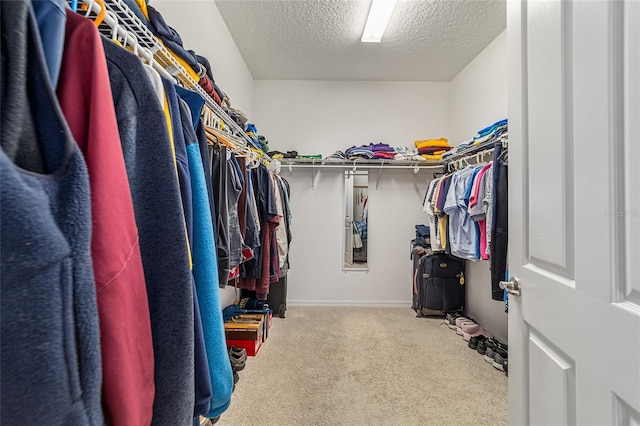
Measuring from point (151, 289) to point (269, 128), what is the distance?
3108 millimetres

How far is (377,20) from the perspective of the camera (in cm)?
214

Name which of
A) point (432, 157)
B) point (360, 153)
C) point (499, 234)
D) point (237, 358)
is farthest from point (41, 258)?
point (432, 157)

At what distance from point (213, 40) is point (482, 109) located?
8.73ft

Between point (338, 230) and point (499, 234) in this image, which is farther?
point (338, 230)

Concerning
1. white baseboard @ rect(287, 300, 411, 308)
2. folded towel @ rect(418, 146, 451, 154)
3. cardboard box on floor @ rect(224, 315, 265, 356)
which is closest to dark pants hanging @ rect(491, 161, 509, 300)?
folded towel @ rect(418, 146, 451, 154)

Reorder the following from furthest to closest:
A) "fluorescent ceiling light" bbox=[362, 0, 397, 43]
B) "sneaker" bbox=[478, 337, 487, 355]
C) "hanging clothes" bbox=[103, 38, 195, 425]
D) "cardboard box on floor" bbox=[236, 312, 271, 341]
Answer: "cardboard box on floor" bbox=[236, 312, 271, 341] → "sneaker" bbox=[478, 337, 487, 355] → "fluorescent ceiling light" bbox=[362, 0, 397, 43] → "hanging clothes" bbox=[103, 38, 195, 425]

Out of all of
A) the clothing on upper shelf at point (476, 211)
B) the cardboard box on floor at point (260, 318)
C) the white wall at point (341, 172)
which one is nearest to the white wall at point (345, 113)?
the white wall at point (341, 172)

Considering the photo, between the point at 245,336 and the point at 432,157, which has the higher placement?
the point at 432,157

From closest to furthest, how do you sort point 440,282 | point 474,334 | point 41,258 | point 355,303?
1. point 41,258
2. point 474,334
3. point 440,282
4. point 355,303

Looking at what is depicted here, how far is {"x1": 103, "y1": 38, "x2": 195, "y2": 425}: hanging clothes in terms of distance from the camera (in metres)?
0.46

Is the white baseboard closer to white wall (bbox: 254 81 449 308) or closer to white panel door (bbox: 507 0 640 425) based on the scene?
white wall (bbox: 254 81 449 308)

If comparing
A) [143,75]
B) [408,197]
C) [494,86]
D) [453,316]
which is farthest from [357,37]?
[453,316]

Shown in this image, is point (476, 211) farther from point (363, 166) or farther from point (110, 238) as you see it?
point (110, 238)

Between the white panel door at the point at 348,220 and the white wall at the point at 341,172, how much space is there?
0.08 m
